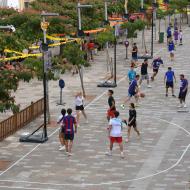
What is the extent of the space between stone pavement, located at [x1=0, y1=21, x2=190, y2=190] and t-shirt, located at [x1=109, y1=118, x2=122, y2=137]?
871 millimetres

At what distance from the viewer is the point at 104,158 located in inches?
936

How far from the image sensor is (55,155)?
79.2ft

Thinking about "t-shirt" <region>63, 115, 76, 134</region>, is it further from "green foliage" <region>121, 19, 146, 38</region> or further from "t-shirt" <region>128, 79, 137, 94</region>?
"green foliage" <region>121, 19, 146, 38</region>

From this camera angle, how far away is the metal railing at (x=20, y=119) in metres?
26.3

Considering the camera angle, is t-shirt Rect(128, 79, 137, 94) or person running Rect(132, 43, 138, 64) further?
person running Rect(132, 43, 138, 64)

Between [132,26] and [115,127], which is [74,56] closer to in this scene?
[115,127]

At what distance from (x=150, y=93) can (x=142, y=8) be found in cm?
2207

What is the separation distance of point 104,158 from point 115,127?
3.87 ft

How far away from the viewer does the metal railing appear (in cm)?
2628

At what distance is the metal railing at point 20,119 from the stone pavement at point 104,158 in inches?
10.8

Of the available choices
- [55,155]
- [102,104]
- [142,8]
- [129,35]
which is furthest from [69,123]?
[142,8]

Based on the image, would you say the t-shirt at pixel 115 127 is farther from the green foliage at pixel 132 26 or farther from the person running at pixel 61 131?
the green foliage at pixel 132 26

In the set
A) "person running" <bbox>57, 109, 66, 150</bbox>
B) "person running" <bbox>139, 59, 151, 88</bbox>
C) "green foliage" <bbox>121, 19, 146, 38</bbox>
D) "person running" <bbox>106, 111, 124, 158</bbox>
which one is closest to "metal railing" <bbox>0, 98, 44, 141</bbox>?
"person running" <bbox>57, 109, 66, 150</bbox>

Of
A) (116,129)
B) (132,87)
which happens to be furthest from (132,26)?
(116,129)
